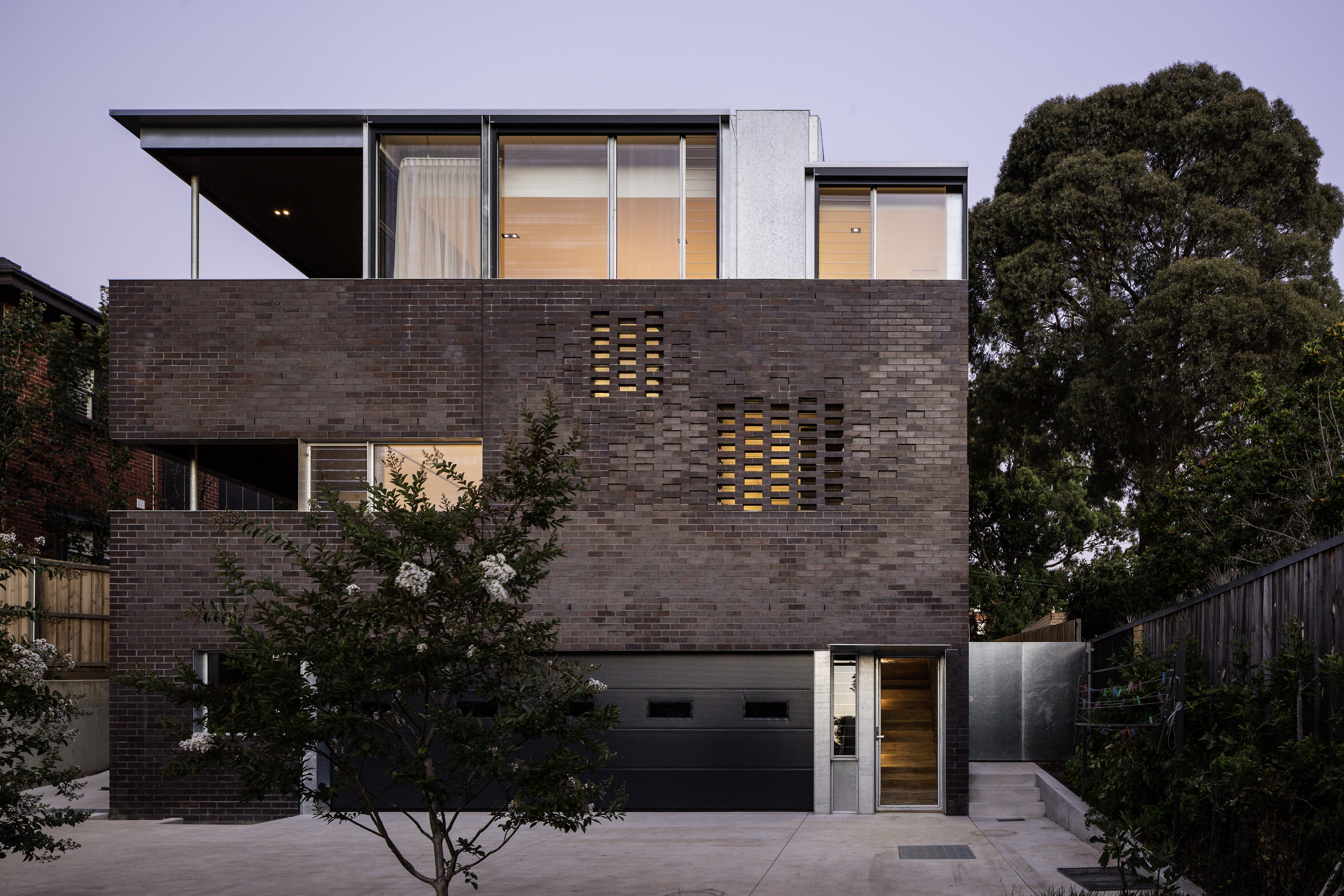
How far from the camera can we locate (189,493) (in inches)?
591

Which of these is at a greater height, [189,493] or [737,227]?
[737,227]

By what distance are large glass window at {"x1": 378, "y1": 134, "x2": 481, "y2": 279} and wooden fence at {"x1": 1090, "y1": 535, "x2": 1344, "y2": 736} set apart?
990 cm

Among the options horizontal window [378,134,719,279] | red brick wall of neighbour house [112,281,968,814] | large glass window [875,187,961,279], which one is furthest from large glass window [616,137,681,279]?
large glass window [875,187,961,279]

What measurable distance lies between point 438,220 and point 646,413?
13.2 feet

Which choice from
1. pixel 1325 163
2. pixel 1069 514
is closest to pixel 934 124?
pixel 1069 514

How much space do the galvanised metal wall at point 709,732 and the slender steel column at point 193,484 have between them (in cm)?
583

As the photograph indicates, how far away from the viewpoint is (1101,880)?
9.68 meters

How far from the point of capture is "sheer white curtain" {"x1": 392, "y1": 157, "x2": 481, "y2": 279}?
1524 centimetres

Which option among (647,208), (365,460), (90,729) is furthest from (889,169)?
(90,729)

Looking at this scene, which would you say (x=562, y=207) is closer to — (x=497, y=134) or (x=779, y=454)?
(x=497, y=134)

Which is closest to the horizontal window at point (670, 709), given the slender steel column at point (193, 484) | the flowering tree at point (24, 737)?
the slender steel column at point (193, 484)

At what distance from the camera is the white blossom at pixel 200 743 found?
7047 mm

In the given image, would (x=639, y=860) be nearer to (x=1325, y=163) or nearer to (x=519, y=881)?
(x=519, y=881)

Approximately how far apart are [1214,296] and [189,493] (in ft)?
61.7
